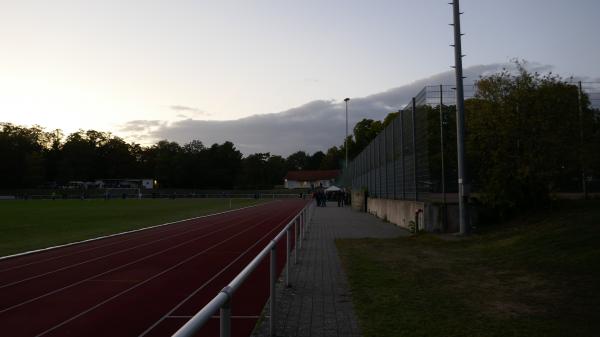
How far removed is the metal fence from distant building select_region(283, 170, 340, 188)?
4388 inches

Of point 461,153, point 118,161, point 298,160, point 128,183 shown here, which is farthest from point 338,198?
point 298,160

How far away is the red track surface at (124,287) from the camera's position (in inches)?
244

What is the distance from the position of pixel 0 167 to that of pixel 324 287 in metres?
108

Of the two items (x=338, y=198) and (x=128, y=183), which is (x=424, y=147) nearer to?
(x=338, y=198)

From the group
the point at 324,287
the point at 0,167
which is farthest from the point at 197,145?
the point at 324,287

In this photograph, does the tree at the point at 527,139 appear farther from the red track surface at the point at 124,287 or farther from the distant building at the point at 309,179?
the distant building at the point at 309,179

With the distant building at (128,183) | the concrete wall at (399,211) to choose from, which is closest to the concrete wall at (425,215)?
the concrete wall at (399,211)

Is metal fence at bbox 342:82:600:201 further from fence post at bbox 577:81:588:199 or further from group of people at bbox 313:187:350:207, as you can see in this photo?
group of people at bbox 313:187:350:207

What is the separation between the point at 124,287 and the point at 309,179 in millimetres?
131539

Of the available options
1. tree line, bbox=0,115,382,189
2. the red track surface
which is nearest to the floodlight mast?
the red track surface

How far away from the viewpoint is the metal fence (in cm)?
1639

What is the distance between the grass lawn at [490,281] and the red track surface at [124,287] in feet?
5.86

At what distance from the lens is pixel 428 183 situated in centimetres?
1647

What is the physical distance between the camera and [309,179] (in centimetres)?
14000
